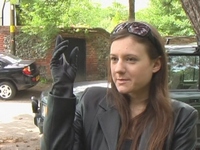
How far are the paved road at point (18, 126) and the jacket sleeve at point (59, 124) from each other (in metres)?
5.35

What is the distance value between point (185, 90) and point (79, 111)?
3.96 meters

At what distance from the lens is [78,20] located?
14234mm

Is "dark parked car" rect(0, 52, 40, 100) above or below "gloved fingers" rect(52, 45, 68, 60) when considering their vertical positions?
below

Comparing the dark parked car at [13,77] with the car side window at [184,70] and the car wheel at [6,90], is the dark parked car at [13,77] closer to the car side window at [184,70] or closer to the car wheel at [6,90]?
the car wheel at [6,90]

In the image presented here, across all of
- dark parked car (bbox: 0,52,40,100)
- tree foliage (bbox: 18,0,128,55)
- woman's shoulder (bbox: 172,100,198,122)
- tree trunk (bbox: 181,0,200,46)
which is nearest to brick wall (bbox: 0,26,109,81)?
tree foliage (bbox: 18,0,128,55)

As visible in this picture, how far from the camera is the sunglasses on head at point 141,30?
1.62 metres

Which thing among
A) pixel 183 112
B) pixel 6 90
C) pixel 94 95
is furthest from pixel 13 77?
pixel 183 112

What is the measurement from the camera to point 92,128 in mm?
1662

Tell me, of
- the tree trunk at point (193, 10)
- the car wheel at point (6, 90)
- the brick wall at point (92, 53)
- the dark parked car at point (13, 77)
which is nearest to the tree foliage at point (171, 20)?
the brick wall at point (92, 53)

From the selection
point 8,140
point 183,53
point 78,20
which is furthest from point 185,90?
point 78,20

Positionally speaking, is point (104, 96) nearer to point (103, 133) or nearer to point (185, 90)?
point (103, 133)

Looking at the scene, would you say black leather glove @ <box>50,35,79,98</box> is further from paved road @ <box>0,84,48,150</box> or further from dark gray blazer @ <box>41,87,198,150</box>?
paved road @ <box>0,84,48,150</box>

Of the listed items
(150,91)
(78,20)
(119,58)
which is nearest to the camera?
(119,58)

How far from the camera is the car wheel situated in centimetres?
1138
